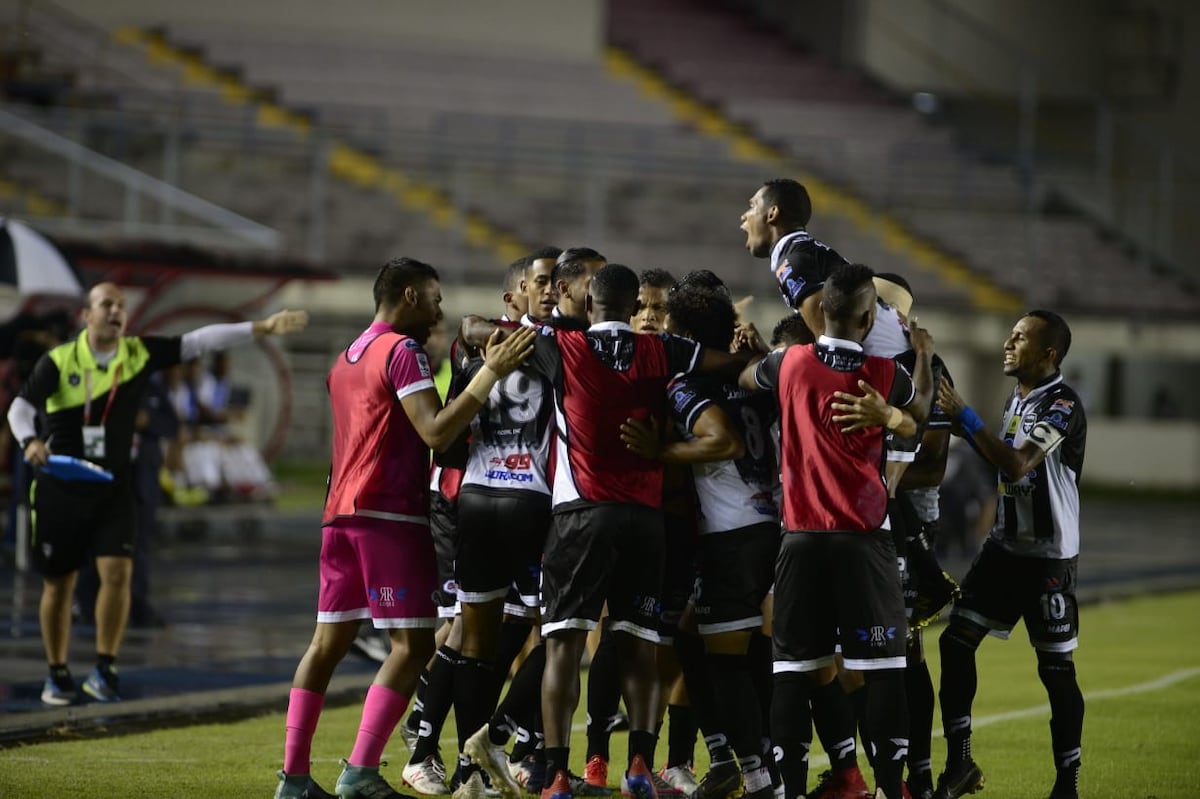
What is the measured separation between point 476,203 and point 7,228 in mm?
15925

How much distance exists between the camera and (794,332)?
25.9 ft

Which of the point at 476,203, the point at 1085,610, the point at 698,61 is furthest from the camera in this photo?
the point at 698,61

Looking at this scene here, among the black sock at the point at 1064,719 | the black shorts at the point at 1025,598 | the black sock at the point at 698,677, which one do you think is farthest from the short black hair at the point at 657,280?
the black sock at the point at 1064,719

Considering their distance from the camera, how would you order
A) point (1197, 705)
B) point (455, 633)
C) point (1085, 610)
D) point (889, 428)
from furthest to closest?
point (1085, 610) < point (1197, 705) < point (455, 633) < point (889, 428)

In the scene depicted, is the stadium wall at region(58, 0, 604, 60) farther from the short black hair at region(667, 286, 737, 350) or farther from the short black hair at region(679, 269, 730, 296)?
the short black hair at region(667, 286, 737, 350)

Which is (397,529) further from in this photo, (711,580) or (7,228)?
(7,228)

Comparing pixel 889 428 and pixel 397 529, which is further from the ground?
pixel 889 428

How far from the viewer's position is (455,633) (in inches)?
322

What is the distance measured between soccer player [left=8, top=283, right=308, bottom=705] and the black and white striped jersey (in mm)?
4464

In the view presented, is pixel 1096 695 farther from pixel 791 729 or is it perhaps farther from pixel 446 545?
pixel 791 729

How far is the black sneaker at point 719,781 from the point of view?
777 cm

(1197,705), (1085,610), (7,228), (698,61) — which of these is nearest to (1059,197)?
(698,61)

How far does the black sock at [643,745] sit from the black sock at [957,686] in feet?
4.17

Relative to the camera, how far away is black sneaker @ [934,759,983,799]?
Answer: 25.7 feet
